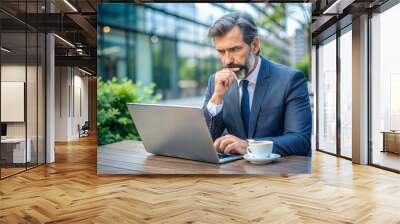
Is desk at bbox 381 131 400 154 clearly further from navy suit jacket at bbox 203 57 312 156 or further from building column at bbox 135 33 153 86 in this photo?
building column at bbox 135 33 153 86

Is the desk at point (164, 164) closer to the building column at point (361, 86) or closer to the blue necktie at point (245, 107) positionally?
the blue necktie at point (245, 107)

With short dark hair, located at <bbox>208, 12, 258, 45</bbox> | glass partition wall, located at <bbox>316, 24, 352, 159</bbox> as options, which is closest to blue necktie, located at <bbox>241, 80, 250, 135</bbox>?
short dark hair, located at <bbox>208, 12, 258, 45</bbox>

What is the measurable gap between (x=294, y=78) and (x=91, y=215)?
9.34 ft

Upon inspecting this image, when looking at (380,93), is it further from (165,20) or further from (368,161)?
(165,20)

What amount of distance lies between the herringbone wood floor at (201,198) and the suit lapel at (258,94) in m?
0.74

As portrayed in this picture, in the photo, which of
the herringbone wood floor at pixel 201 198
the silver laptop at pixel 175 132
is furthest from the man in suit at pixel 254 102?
the herringbone wood floor at pixel 201 198

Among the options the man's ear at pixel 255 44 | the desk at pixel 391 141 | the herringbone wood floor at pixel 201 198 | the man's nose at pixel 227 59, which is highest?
the man's ear at pixel 255 44

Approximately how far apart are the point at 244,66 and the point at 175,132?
1.16 meters

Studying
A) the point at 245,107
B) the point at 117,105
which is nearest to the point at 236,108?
the point at 245,107

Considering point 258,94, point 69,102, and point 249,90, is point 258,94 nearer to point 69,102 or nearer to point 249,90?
point 249,90

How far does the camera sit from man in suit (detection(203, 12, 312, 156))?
4852mm

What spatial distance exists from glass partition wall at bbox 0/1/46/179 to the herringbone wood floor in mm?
404

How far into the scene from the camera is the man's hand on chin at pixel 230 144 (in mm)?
4895

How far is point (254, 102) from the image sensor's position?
4.87 metres
